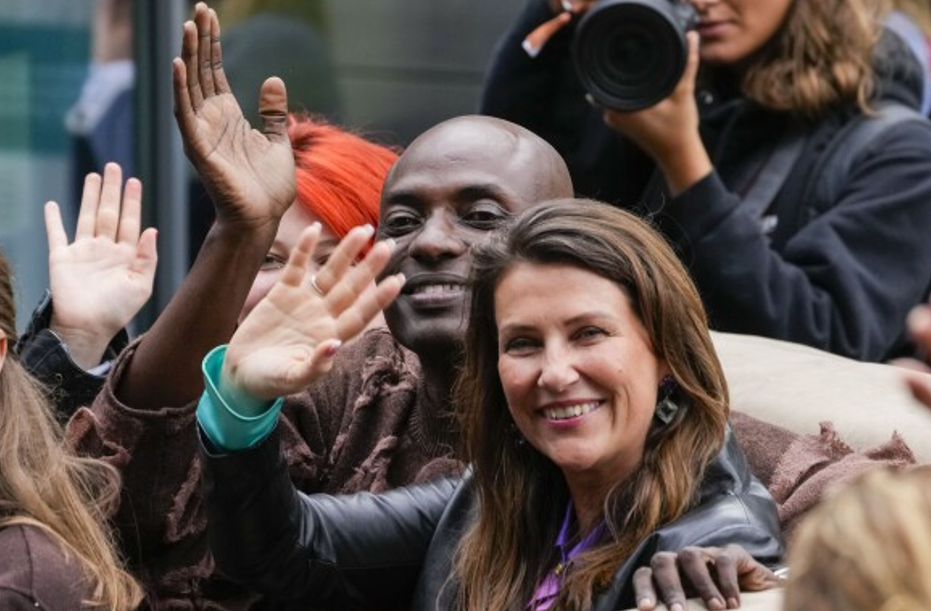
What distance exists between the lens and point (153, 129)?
5980 mm

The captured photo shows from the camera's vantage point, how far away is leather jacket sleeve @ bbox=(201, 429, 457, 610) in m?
2.96

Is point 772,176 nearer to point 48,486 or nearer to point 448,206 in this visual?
point 448,206

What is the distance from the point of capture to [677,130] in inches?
151

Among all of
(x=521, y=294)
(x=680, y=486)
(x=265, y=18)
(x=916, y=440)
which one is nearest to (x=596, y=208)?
(x=521, y=294)

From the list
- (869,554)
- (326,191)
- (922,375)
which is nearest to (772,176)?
(326,191)

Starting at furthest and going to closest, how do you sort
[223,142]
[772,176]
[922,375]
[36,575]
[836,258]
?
1. [772,176]
2. [836,258]
3. [223,142]
4. [36,575]
5. [922,375]

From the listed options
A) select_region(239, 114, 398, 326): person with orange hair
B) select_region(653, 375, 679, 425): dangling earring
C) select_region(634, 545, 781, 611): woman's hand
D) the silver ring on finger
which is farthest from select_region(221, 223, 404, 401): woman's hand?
select_region(239, 114, 398, 326): person with orange hair

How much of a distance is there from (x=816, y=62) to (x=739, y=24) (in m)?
0.15

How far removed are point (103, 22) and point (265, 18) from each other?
0.42 m

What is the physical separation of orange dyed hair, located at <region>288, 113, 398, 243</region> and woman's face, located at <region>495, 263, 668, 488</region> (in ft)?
2.72

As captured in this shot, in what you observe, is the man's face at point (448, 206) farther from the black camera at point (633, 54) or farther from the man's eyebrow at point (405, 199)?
the black camera at point (633, 54)

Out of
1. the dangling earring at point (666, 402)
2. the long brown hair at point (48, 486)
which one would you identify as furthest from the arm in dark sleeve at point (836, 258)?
the long brown hair at point (48, 486)

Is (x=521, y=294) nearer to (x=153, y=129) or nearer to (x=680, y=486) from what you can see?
(x=680, y=486)

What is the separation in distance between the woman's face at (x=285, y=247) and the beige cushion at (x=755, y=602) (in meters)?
1.22
